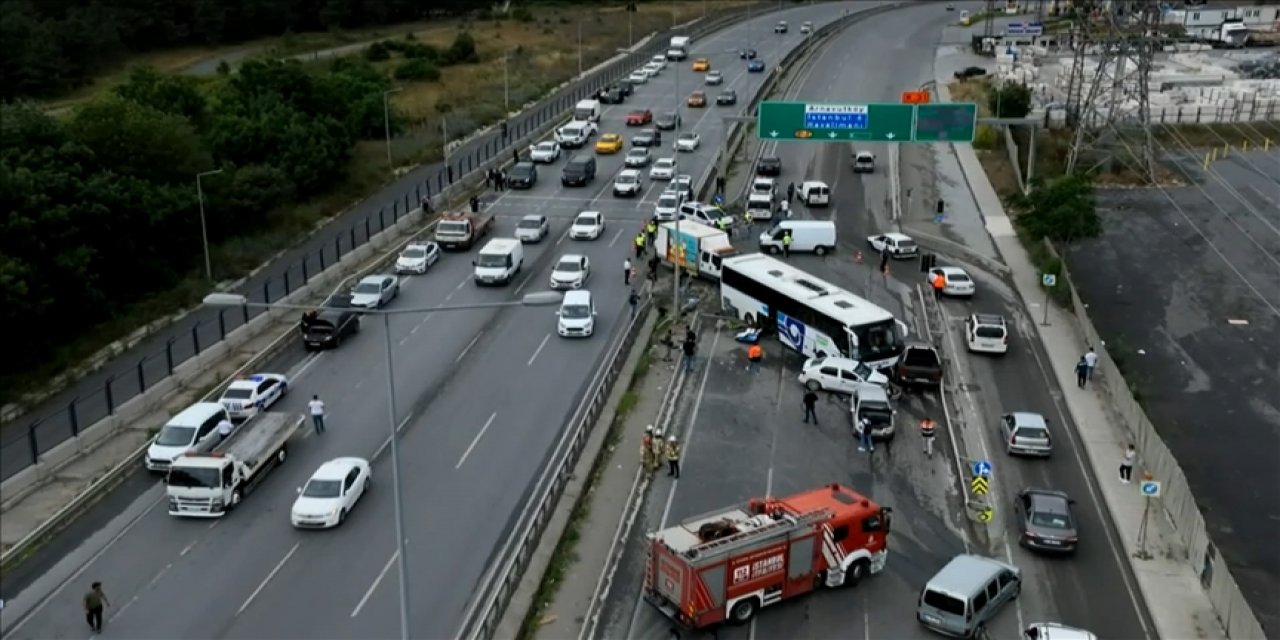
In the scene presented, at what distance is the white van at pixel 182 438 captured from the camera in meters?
33.0

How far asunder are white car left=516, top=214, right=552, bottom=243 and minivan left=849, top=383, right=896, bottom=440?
75.3 ft

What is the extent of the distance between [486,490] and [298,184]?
37695 millimetres

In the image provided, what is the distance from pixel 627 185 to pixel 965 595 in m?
42.9

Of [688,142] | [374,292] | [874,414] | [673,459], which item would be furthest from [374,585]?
[688,142]

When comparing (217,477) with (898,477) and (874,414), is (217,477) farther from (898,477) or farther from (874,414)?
(874,414)

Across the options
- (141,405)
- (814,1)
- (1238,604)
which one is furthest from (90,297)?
(814,1)

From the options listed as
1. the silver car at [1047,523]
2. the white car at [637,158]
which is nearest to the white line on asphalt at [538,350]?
the silver car at [1047,523]

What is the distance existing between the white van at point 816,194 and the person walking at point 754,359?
22.5 m

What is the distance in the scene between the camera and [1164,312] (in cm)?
4731

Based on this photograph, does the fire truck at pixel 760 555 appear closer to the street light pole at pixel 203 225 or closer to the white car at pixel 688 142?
the street light pole at pixel 203 225

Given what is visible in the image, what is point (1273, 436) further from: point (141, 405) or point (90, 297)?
point (90, 297)

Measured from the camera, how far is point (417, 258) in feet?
Result: 168

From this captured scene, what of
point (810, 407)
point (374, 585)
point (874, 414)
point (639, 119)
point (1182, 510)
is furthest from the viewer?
point (639, 119)

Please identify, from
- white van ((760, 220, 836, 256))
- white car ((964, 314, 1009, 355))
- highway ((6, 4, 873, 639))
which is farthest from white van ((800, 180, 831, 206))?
white car ((964, 314, 1009, 355))
